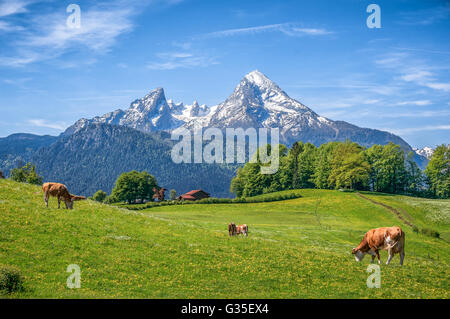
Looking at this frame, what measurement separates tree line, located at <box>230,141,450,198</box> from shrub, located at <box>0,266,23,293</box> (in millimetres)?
115146

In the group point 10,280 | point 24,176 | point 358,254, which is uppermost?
point 24,176

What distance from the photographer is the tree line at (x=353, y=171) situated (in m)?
125

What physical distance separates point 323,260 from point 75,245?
19444 millimetres

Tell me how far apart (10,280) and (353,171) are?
11714 centimetres

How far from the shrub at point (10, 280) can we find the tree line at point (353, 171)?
378 feet

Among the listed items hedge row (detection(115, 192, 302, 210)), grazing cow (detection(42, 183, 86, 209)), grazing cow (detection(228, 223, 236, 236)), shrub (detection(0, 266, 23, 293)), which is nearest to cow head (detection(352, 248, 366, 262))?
grazing cow (detection(228, 223, 236, 236))

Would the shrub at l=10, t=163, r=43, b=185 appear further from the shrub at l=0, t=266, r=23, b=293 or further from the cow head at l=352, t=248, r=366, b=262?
the cow head at l=352, t=248, r=366, b=262

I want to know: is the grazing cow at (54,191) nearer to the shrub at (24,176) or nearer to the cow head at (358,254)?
the cow head at (358,254)

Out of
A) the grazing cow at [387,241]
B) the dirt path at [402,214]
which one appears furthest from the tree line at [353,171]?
the grazing cow at [387,241]

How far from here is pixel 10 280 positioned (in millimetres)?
19234

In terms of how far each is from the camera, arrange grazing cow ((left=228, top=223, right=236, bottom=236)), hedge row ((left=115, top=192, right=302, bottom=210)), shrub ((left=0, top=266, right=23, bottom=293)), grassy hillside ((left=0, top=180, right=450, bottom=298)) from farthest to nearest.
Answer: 1. hedge row ((left=115, top=192, right=302, bottom=210))
2. grazing cow ((left=228, top=223, right=236, bottom=236))
3. grassy hillside ((left=0, top=180, right=450, bottom=298))
4. shrub ((left=0, top=266, right=23, bottom=293))

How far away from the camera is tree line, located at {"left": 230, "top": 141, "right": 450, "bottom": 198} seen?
125000 millimetres

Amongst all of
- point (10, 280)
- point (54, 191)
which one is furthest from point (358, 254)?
point (54, 191)

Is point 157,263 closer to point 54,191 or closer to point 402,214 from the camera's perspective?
point 54,191
